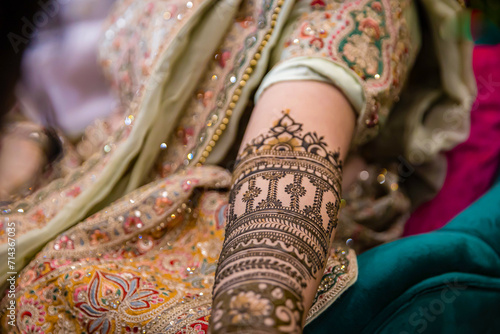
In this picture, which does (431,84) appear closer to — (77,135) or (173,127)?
(173,127)

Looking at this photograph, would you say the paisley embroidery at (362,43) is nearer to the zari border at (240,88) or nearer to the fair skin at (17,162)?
the zari border at (240,88)

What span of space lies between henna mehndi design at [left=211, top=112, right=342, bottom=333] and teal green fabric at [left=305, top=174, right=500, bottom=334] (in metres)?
0.09

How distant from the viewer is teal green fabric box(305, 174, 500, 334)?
50 centimetres

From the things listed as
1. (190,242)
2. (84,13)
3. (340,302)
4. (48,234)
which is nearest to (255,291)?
(340,302)

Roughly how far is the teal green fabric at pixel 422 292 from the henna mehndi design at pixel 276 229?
9cm

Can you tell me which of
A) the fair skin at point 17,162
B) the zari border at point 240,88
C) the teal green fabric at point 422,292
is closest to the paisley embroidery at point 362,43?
the zari border at point 240,88

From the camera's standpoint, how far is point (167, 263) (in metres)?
0.61

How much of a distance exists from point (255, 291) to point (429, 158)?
64 centimetres

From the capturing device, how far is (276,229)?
1.41 ft

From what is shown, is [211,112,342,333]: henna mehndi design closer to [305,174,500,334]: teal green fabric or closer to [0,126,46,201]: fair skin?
[305,174,500,334]: teal green fabric

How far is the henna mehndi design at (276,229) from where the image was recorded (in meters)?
0.38

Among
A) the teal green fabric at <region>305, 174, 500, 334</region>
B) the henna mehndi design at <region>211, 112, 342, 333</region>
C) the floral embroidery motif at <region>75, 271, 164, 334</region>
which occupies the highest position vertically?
the henna mehndi design at <region>211, 112, 342, 333</region>

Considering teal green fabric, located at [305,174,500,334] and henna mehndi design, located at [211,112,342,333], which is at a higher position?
henna mehndi design, located at [211,112,342,333]

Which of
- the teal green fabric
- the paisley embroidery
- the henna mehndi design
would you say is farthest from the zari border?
the teal green fabric
